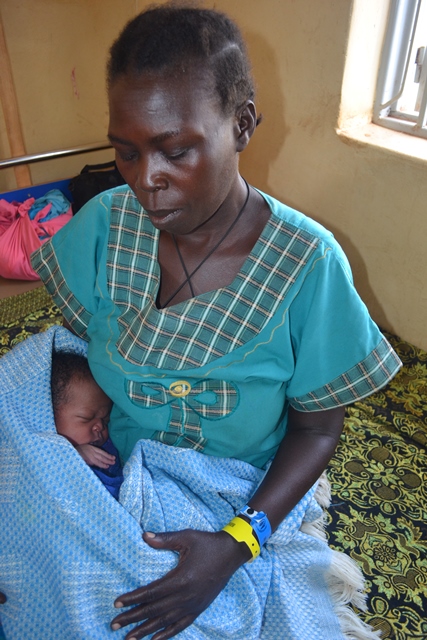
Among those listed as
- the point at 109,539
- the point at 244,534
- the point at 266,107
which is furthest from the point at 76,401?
the point at 266,107

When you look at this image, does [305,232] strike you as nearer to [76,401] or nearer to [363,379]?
[363,379]

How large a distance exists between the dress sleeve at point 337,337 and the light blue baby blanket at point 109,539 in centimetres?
26

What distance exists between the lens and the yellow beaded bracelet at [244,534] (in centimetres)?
101

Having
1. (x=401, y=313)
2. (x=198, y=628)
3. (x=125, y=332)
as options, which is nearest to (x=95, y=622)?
(x=198, y=628)

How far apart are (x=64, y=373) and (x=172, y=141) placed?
1.95 ft

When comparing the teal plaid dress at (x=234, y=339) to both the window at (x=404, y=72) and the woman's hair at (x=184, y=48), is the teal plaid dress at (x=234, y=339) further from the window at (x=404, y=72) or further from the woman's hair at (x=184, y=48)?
the window at (x=404, y=72)

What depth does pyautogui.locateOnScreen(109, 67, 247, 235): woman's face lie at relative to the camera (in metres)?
0.87

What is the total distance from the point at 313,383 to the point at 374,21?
137cm

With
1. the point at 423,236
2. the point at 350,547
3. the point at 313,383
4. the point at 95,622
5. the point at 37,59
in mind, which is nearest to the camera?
the point at 95,622

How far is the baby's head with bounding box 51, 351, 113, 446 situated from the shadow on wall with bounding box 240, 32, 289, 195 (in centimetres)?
122

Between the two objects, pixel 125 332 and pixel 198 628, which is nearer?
pixel 198 628

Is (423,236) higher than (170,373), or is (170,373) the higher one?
(170,373)

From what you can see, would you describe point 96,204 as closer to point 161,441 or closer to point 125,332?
point 125,332

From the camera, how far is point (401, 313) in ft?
6.53
